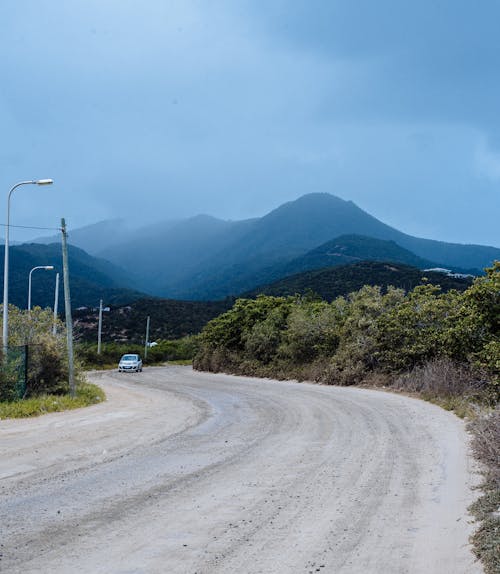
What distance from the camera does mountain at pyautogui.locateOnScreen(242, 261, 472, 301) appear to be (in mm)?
76631

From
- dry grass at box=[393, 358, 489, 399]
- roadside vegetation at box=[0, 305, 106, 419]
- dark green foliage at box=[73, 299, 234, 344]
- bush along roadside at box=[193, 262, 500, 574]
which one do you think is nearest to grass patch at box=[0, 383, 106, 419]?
roadside vegetation at box=[0, 305, 106, 419]

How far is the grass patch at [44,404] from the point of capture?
61.3ft

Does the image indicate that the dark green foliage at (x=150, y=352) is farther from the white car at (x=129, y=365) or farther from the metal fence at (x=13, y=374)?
the metal fence at (x=13, y=374)

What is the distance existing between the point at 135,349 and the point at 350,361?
4293 cm

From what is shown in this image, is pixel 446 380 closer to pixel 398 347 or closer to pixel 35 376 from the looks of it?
pixel 398 347

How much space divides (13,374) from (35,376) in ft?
7.13

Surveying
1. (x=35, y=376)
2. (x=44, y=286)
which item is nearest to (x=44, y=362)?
(x=35, y=376)

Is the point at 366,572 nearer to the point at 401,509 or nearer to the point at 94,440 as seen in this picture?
the point at 401,509

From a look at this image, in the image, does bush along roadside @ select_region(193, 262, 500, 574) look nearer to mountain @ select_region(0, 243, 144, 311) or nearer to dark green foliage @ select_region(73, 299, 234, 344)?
dark green foliage @ select_region(73, 299, 234, 344)

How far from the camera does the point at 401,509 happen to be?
8219 mm

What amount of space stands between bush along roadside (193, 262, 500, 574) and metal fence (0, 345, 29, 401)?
1440 cm

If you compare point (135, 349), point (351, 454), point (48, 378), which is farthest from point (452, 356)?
point (135, 349)

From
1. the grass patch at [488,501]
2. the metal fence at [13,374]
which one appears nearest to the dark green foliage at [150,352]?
the metal fence at [13,374]

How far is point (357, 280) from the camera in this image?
83.6m
